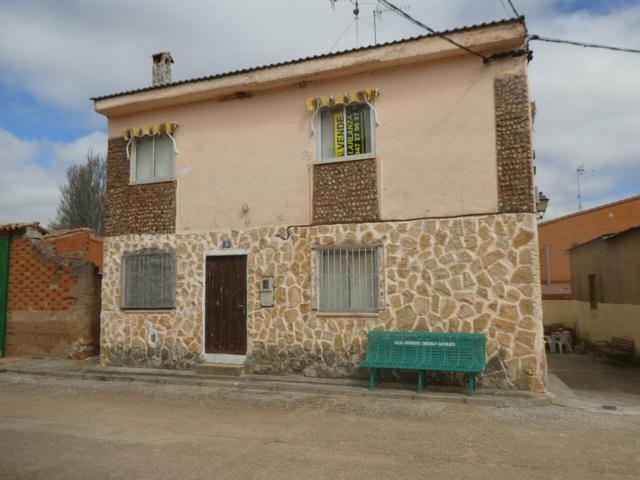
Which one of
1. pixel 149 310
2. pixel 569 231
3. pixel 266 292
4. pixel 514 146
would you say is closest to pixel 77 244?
pixel 149 310

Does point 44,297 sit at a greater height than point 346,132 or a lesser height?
lesser

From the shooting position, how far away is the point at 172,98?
1191cm

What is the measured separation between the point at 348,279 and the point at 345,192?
166 centimetres

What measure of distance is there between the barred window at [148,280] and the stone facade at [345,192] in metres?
3.62

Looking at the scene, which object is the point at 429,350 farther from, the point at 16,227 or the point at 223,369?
the point at 16,227

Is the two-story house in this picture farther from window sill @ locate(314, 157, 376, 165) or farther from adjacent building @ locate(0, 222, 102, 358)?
adjacent building @ locate(0, 222, 102, 358)

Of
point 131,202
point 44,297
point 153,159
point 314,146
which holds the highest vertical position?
point 153,159

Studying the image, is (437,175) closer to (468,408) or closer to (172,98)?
(468,408)

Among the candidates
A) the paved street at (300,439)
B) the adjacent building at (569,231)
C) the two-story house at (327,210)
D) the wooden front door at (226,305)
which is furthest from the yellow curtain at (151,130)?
the adjacent building at (569,231)

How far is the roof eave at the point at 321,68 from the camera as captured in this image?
9.34m

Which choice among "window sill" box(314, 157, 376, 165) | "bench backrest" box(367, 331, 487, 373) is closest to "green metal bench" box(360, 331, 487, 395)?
"bench backrest" box(367, 331, 487, 373)

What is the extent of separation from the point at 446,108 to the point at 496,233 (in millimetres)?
2431

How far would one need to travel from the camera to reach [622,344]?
13383mm

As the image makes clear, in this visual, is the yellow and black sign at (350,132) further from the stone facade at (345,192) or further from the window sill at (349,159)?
the stone facade at (345,192)
